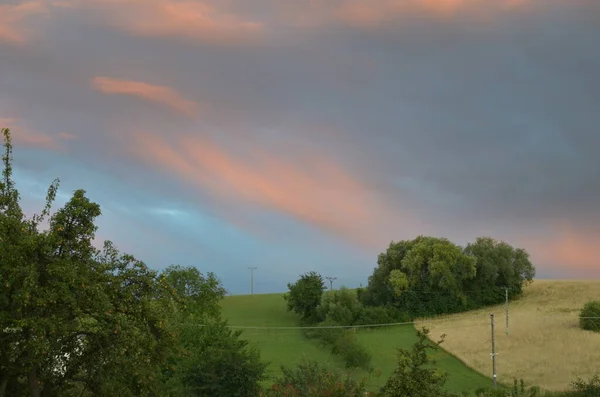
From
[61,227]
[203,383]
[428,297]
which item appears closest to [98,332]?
[61,227]

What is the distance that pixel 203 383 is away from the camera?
39.3m

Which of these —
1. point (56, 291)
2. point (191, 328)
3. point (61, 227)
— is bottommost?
point (191, 328)

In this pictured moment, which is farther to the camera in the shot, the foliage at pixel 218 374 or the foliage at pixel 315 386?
the foliage at pixel 218 374

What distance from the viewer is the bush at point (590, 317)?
79.1m

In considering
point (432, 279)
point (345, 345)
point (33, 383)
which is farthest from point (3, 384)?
point (432, 279)

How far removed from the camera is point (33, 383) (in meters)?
25.3

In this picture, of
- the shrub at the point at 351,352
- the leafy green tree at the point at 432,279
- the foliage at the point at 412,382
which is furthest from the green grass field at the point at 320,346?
the foliage at the point at 412,382

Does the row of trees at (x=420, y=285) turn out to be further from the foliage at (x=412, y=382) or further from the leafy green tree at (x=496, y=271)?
the foliage at (x=412, y=382)

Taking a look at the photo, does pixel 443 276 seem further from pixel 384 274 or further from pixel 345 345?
pixel 345 345

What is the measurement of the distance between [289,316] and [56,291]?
9403 centimetres

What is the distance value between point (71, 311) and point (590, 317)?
7256cm

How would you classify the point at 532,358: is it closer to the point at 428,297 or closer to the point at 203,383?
the point at 428,297

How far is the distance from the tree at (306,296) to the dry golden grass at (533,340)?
66.3 ft

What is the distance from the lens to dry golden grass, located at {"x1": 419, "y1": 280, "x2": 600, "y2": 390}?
66.0m
